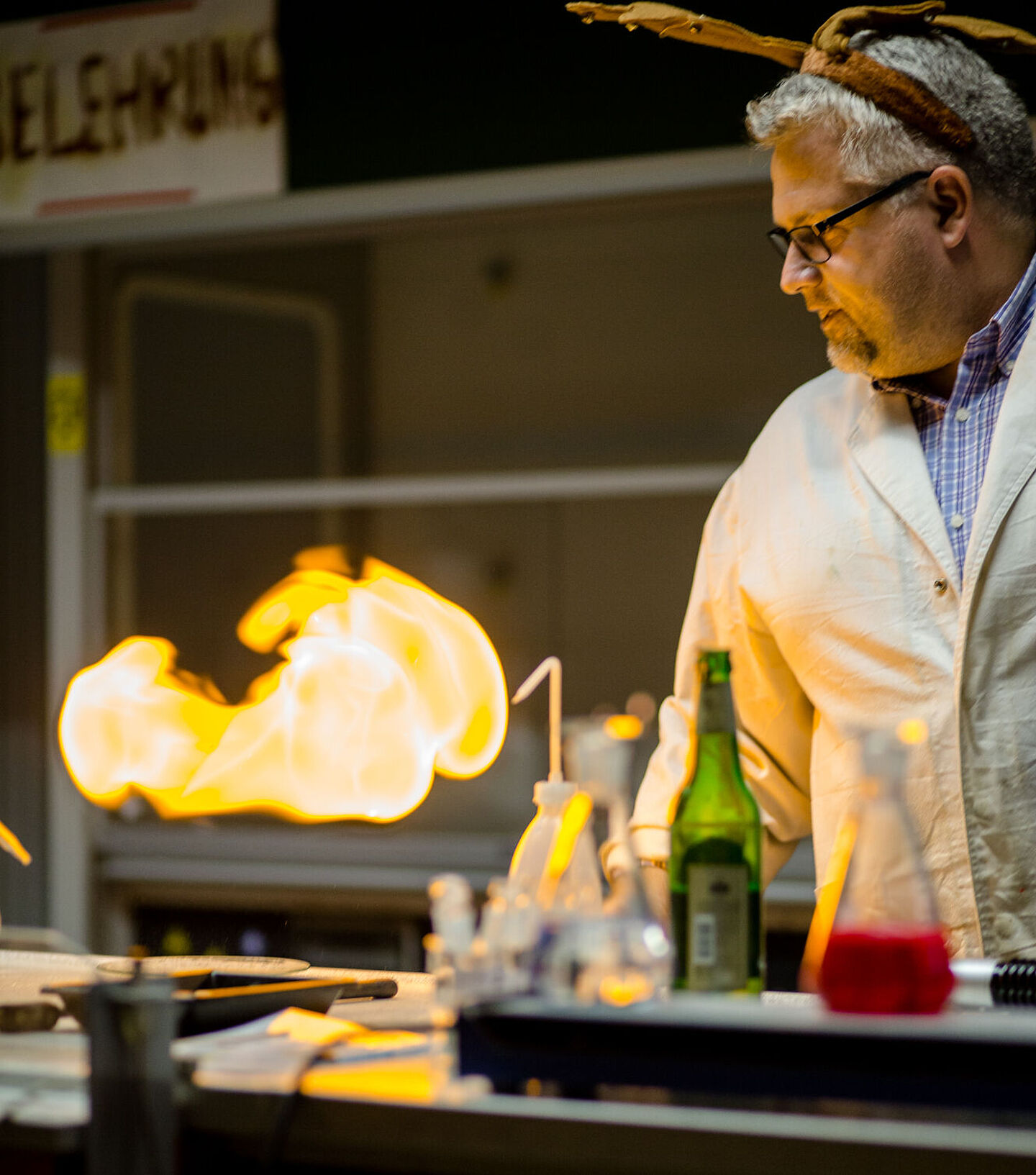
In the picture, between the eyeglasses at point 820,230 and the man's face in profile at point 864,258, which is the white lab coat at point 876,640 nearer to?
the man's face in profile at point 864,258

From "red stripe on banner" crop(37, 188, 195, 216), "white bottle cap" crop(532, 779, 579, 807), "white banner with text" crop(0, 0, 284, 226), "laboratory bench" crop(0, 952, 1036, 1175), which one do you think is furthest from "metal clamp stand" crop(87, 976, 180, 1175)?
"red stripe on banner" crop(37, 188, 195, 216)

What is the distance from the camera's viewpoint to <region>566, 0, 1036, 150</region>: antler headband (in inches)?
71.6

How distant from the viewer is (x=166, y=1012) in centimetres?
109

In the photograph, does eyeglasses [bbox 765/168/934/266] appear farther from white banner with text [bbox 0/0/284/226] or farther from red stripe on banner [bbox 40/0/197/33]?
red stripe on banner [bbox 40/0/197/33]

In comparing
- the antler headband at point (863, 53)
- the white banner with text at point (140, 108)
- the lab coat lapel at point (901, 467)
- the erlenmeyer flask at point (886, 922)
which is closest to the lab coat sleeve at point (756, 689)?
the lab coat lapel at point (901, 467)

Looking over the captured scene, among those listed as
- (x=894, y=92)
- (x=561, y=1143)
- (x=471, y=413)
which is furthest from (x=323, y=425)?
(x=561, y=1143)

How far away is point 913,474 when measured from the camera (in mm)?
1877

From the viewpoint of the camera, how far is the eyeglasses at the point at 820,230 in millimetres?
1829

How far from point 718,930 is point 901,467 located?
0.90 metres

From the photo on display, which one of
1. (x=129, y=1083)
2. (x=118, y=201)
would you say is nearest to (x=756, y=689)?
(x=129, y=1083)

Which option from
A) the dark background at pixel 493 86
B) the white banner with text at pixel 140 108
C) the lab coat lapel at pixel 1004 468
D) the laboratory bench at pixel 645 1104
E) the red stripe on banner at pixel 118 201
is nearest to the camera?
the laboratory bench at pixel 645 1104

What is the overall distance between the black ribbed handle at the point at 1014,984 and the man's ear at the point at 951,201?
1013 millimetres

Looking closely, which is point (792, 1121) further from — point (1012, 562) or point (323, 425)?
point (323, 425)

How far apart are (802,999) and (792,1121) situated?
1.47ft
